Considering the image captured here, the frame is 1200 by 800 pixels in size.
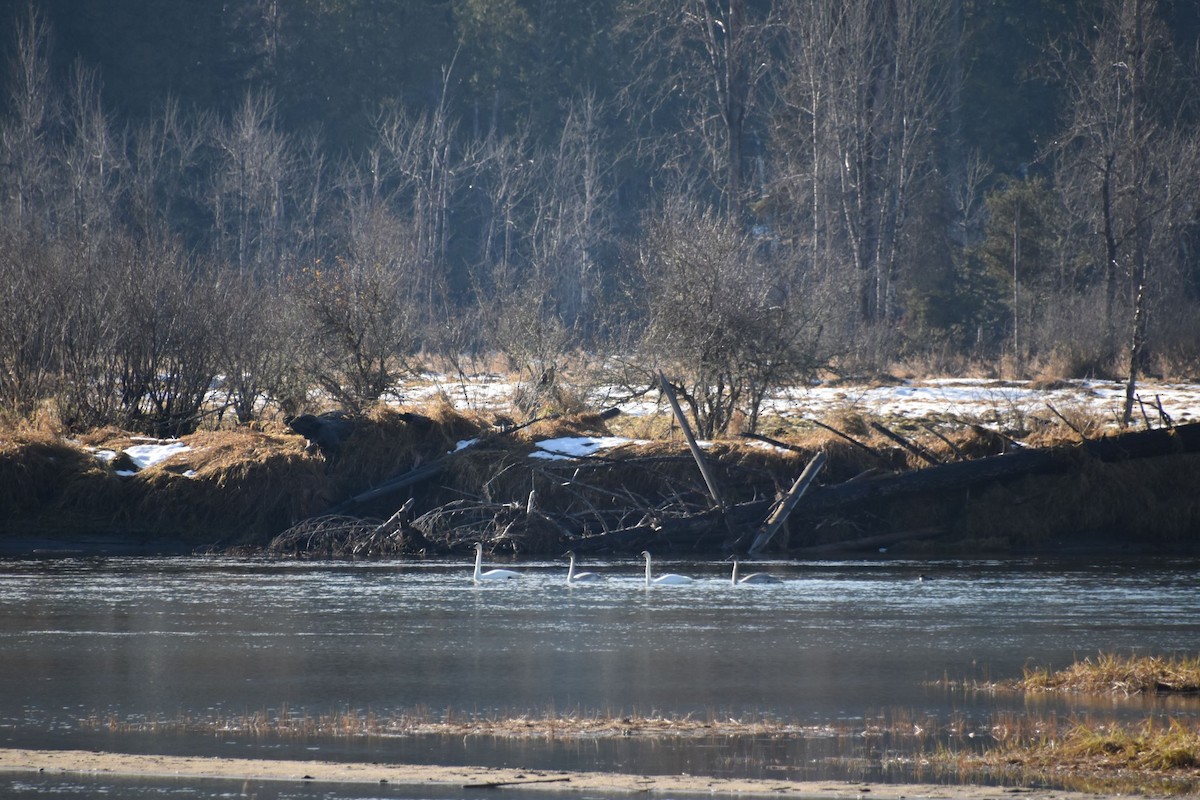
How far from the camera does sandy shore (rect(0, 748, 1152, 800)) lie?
8469 mm

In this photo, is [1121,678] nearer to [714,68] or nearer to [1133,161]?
[1133,161]

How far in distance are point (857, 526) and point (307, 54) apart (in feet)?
163

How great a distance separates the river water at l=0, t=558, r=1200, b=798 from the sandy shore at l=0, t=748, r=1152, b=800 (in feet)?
0.93

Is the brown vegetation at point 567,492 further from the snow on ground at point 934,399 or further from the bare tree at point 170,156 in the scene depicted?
the bare tree at point 170,156

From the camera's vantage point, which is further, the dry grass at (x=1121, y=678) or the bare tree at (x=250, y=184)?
the bare tree at (x=250, y=184)

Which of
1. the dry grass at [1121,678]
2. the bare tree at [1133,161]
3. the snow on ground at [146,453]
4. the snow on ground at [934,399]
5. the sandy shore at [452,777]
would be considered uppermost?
the bare tree at [1133,161]

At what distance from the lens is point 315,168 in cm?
6462

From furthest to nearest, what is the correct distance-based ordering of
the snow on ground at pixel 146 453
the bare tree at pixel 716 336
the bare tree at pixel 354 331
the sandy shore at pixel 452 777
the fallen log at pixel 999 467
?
the bare tree at pixel 354 331
the bare tree at pixel 716 336
the snow on ground at pixel 146 453
the fallen log at pixel 999 467
the sandy shore at pixel 452 777

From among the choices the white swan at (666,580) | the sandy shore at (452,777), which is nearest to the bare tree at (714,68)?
the white swan at (666,580)

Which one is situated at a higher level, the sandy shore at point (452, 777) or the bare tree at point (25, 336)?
the bare tree at point (25, 336)

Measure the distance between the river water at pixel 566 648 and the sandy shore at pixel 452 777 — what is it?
0.93ft

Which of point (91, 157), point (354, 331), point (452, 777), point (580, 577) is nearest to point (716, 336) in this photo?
point (354, 331)

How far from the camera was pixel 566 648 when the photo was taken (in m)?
13.9

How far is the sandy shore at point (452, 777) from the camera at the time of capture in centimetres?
847
